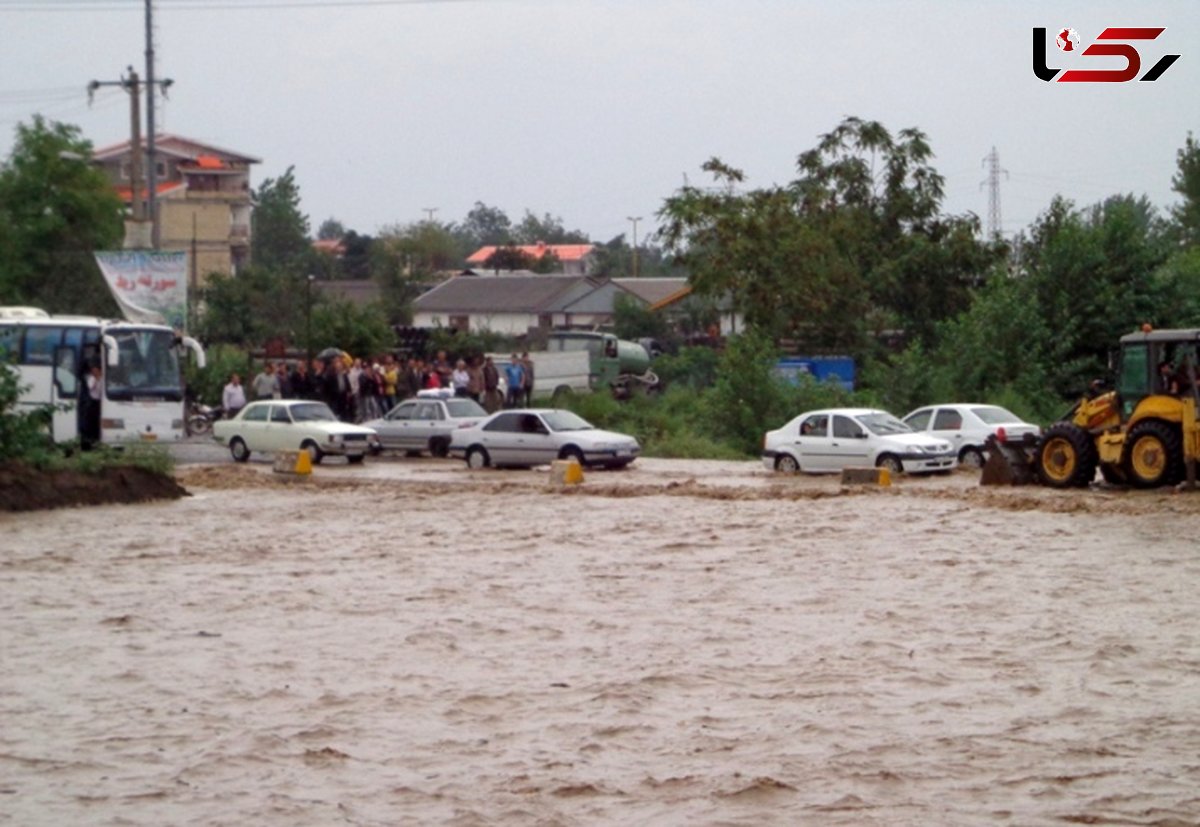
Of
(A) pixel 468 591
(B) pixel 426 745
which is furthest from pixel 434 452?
(B) pixel 426 745

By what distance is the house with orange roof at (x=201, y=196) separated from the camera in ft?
292

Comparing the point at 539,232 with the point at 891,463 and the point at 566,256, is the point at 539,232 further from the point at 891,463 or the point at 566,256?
the point at 891,463

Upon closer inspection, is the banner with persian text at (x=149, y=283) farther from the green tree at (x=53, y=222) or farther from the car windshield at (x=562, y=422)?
the green tree at (x=53, y=222)

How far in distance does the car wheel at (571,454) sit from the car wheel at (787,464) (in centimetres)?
370

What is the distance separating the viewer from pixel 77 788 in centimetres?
1036

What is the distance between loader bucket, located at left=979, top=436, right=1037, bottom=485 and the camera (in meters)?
28.5

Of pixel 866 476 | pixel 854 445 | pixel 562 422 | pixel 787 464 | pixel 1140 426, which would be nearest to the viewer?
pixel 1140 426

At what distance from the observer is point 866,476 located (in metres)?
29.3

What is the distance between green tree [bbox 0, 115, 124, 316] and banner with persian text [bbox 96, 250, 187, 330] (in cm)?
1704

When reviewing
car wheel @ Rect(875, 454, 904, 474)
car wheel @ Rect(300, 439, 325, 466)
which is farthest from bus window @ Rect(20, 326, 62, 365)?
car wheel @ Rect(875, 454, 904, 474)

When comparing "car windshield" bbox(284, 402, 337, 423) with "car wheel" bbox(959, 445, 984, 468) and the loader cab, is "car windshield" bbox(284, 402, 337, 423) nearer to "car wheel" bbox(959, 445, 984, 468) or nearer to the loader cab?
"car wheel" bbox(959, 445, 984, 468)

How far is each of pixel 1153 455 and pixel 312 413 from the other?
57.1 ft

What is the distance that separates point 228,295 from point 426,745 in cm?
5325

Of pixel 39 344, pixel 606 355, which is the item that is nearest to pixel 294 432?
pixel 39 344
